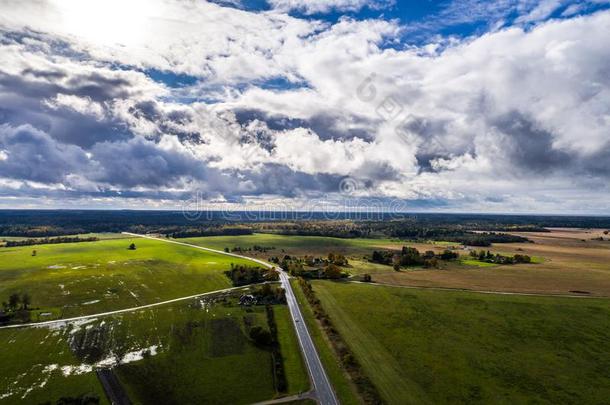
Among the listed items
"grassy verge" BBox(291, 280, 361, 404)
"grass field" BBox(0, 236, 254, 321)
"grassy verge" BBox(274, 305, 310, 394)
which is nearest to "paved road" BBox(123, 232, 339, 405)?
"grassy verge" BBox(291, 280, 361, 404)

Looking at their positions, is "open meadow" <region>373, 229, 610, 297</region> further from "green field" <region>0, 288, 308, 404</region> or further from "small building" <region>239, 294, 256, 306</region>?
"green field" <region>0, 288, 308, 404</region>

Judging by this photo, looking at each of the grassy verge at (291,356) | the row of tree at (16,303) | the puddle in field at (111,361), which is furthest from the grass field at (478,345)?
the row of tree at (16,303)

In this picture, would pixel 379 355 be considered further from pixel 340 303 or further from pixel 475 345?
pixel 340 303

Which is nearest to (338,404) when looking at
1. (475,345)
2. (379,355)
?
(379,355)

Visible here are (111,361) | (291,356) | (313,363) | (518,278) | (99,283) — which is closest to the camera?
(313,363)

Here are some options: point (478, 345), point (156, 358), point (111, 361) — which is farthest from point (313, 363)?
point (111, 361)

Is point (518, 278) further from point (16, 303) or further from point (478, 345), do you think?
point (16, 303)

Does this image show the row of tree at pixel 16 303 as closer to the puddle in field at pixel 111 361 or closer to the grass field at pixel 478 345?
the puddle in field at pixel 111 361
